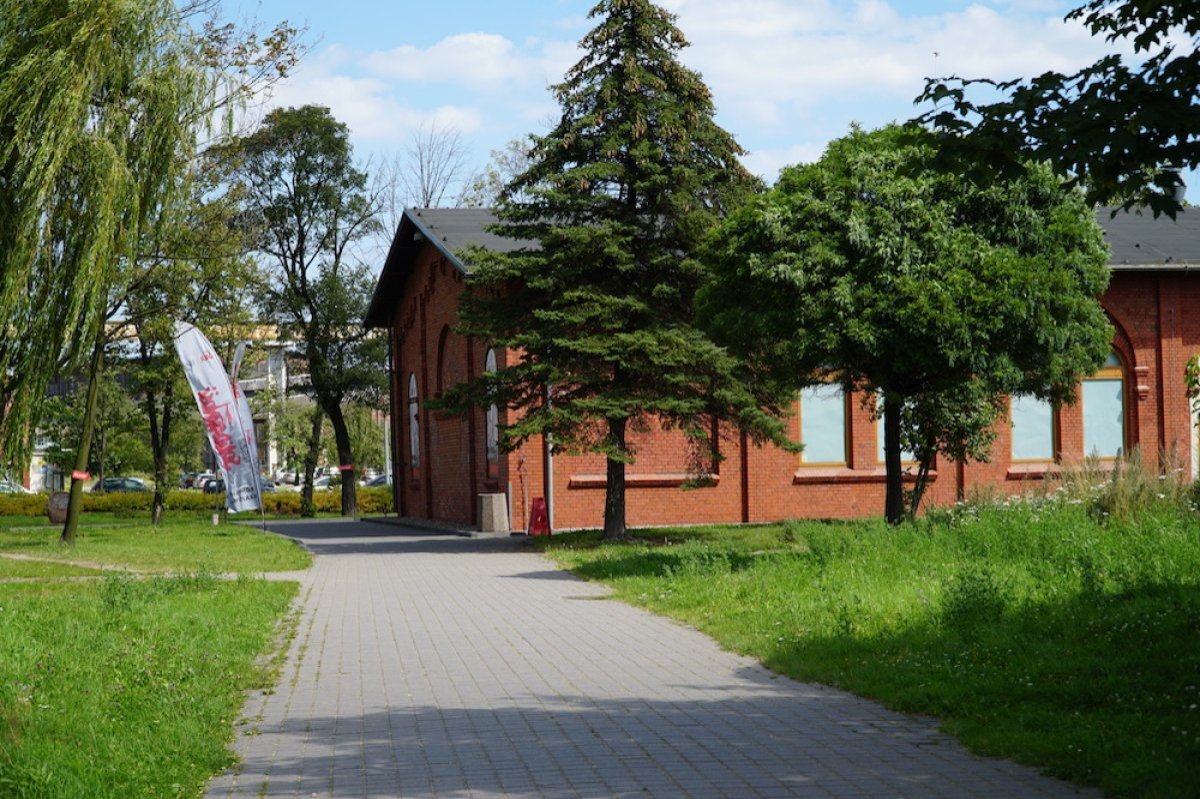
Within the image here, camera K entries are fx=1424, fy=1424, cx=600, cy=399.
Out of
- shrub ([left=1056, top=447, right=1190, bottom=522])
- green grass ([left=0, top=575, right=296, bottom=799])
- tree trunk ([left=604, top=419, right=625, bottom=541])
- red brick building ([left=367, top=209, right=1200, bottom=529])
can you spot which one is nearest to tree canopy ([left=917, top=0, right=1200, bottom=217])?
green grass ([left=0, top=575, right=296, bottom=799])

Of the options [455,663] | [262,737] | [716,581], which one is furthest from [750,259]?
[262,737]

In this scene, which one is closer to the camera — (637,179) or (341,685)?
(341,685)

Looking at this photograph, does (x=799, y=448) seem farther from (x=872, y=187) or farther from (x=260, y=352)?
(x=260, y=352)

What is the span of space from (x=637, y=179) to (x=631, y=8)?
2.96 meters

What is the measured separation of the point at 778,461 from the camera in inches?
1330

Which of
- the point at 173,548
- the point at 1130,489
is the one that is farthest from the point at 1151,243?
the point at 173,548

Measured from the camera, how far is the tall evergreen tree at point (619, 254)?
2469 centimetres

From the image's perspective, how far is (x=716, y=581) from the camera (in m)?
16.0

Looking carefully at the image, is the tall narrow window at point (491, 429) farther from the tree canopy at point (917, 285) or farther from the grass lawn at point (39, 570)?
the tree canopy at point (917, 285)

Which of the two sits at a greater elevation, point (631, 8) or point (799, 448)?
point (631, 8)

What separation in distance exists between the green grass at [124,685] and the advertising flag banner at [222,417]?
47.1 ft

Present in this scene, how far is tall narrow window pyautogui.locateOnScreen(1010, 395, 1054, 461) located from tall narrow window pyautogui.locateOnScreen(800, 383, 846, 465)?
448 cm

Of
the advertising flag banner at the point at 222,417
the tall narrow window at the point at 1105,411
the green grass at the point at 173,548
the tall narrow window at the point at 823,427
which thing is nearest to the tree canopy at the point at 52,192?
the green grass at the point at 173,548

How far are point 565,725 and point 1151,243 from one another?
31.4 m
